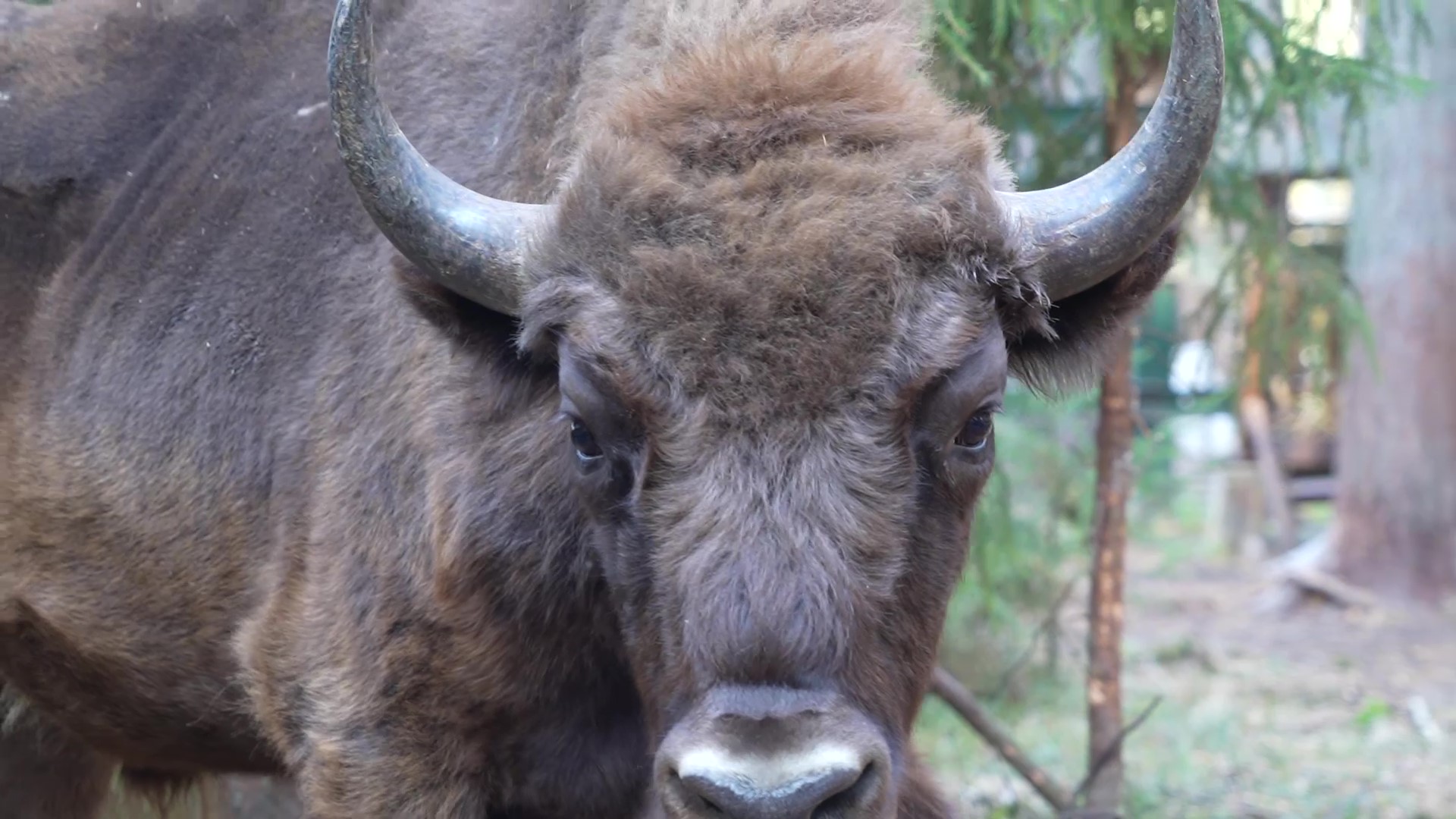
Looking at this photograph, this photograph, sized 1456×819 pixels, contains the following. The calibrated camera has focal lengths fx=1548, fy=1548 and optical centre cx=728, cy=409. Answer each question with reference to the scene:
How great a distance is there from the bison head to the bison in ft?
0.03

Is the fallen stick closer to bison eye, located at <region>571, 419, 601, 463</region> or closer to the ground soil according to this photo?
the ground soil

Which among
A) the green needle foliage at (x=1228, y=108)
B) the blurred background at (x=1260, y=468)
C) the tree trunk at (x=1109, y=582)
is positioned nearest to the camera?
the green needle foliage at (x=1228, y=108)

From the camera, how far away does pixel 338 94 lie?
155 inches

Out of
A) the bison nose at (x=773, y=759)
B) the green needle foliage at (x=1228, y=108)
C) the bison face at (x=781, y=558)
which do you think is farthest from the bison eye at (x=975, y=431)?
the green needle foliage at (x=1228, y=108)

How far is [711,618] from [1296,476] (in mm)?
21385

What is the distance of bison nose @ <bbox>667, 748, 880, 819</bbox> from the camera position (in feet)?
10.9

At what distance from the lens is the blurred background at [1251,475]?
696 centimetres

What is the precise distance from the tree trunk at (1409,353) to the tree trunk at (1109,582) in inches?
372

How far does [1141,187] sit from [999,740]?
420 cm

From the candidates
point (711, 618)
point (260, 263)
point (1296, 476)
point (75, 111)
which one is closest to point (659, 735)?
point (711, 618)

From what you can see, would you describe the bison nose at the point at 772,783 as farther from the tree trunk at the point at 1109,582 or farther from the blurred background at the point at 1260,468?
the tree trunk at the point at 1109,582

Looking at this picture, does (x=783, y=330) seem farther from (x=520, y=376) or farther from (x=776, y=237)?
(x=520, y=376)

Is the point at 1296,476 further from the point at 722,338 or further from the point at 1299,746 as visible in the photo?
the point at 722,338

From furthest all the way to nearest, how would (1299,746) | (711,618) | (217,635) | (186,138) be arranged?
(1299,746) → (186,138) → (217,635) → (711,618)
